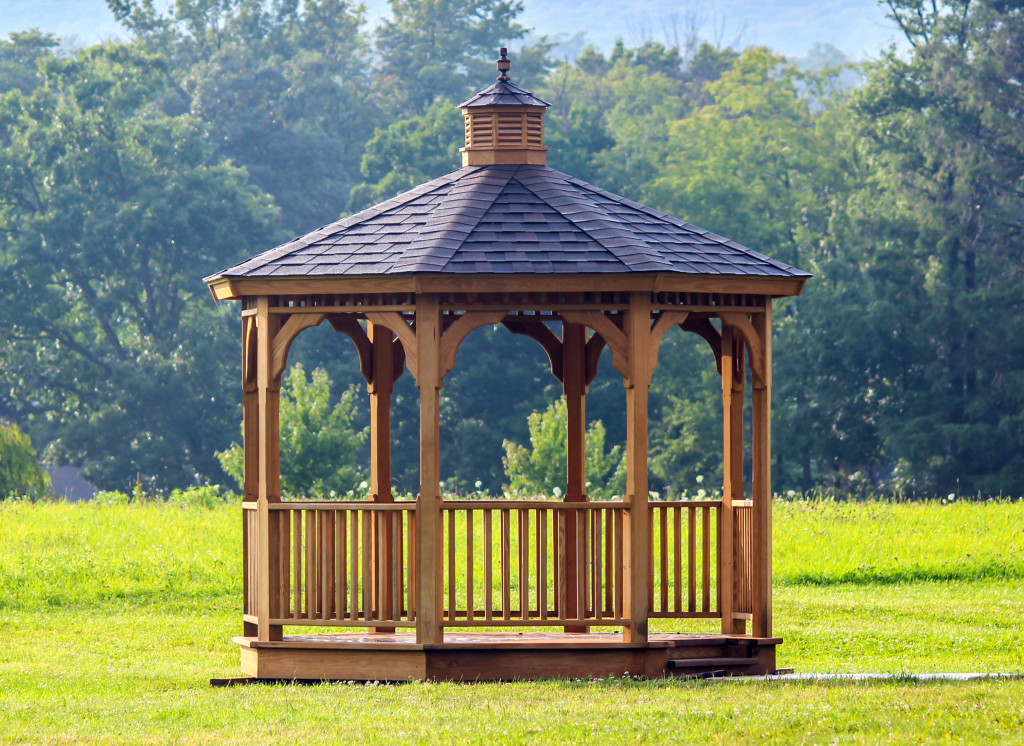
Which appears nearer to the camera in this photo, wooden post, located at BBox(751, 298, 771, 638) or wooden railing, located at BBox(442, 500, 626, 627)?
wooden railing, located at BBox(442, 500, 626, 627)

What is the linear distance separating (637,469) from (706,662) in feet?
5.26

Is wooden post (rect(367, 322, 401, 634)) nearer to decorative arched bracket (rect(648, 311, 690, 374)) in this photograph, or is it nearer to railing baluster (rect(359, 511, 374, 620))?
railing baluster (rect(359, 511, 374, 620))

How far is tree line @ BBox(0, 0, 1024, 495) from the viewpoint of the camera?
139 ft

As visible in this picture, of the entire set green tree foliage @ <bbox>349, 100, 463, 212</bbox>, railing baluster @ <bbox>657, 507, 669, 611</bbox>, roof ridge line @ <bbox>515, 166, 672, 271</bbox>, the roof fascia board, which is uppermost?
green tree foliage @ <bbox>349, 100, 463, 212</bbox>

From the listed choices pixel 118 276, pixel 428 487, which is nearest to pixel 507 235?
pixel 428 487

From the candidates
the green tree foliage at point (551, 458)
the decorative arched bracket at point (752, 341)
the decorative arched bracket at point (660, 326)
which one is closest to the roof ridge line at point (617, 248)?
the decorative arched bracket at point (660, 326)

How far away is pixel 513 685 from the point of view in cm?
1046

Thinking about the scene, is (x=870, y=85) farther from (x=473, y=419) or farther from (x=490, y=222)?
(x=490, y=222)

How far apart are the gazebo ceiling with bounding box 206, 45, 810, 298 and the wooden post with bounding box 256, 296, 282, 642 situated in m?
0.49

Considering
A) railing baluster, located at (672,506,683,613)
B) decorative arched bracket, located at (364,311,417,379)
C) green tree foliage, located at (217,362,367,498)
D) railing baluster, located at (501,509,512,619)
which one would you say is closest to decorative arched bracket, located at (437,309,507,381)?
decorative arched bracket, located at (364,311,417,379)

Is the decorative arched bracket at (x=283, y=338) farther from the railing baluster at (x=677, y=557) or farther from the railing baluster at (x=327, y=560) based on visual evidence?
the railing baluster at (x=677, y=557)

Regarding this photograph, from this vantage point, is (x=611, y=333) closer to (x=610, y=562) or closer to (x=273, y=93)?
(x=610, y=562)

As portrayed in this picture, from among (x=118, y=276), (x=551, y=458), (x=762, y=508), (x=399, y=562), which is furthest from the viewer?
(x=118, y=276)

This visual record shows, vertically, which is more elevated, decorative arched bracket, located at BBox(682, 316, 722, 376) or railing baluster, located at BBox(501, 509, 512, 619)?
decorative arched bracket, located at BBox(682, 316, 722, 376)
